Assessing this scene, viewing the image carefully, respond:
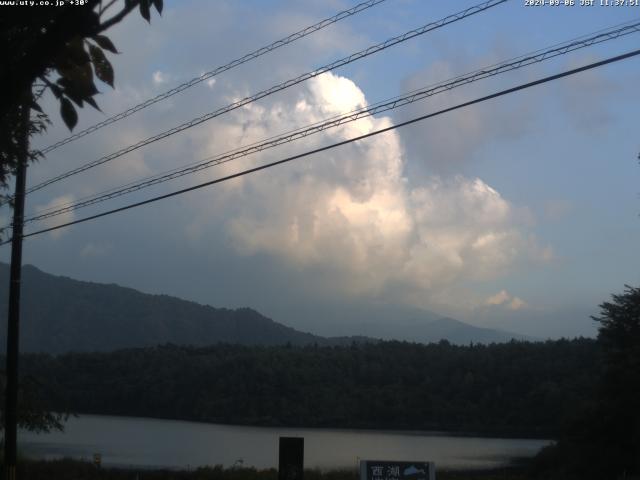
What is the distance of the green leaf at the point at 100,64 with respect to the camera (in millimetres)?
4395

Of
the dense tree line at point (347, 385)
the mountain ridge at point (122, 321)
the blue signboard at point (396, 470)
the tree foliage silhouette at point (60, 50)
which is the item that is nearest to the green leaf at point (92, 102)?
the tree foliage silhouette at point (60, 50)

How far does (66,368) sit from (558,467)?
124ft

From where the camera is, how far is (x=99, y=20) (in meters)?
3.84

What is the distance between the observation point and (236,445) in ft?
167

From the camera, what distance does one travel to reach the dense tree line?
63969 mm

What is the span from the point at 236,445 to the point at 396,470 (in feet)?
130

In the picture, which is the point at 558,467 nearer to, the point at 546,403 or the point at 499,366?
the point at 546,403

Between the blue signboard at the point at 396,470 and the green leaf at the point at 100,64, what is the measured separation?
9.68m

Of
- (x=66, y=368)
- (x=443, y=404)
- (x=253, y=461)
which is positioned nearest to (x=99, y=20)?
(x=253, y=461)

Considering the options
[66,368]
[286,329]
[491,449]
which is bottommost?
[491,449]

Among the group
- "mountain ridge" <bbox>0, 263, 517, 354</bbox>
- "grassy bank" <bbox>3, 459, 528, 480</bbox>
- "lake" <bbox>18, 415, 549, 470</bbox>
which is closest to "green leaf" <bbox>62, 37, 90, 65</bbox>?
"grassy bank" <bbox>3, 459, 528, 480</bbox>

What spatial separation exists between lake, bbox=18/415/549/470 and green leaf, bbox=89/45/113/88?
32.5 meters

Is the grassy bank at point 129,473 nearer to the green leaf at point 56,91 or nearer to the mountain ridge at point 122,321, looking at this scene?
the green leaf at point 56,91

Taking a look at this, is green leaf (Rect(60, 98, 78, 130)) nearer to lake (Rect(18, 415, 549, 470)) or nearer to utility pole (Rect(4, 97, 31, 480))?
utility pole (Rect(4, 97, 31, 480))
